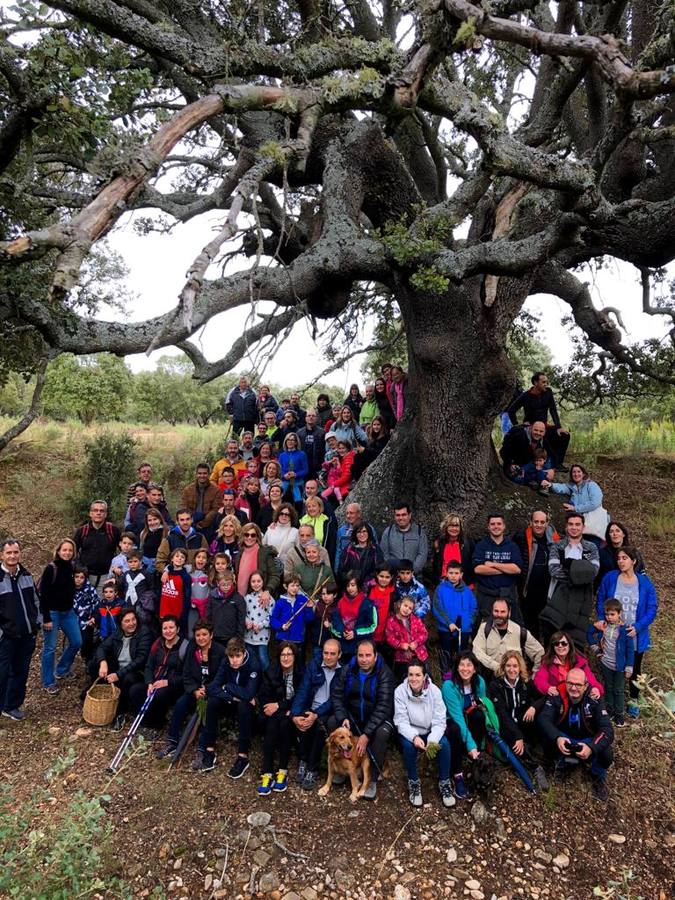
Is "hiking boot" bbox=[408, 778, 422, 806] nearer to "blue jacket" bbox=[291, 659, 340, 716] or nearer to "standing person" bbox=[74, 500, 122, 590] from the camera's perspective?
"blue jacket" bbox=[291, 659, 340, 716]

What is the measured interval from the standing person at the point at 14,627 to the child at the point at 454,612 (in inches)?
160

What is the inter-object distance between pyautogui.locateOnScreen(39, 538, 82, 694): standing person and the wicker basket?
0.79 meters

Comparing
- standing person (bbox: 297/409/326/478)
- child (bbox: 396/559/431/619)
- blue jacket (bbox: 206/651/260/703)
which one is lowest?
blue jacket (bbox: 206/651/260/703)

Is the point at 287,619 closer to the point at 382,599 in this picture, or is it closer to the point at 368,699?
the point at 382,599

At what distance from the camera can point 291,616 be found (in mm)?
5613

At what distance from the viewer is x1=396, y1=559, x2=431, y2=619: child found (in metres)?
5.61

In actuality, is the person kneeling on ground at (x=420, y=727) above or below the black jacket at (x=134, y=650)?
below

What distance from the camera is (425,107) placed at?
5.43m

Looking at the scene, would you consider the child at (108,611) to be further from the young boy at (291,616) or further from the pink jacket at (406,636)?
the pink jacket at (406,636)

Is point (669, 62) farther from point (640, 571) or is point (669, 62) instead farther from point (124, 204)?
point (640, 571)

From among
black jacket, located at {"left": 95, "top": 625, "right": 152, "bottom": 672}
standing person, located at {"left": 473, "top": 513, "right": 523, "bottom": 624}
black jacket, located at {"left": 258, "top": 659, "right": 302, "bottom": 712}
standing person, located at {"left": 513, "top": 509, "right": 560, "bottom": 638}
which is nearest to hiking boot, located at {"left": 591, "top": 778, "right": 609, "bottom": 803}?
standing person, located at {"left": 473, "top": 513, "right": 523, "bottom": 624}

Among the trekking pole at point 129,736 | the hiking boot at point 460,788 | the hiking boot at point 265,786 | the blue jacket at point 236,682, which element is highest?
the blue jacket at point 236,682

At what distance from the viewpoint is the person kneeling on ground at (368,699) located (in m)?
4.79

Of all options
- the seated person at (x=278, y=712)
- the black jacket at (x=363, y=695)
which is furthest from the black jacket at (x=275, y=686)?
the black jacket at (x=363, y=695)
